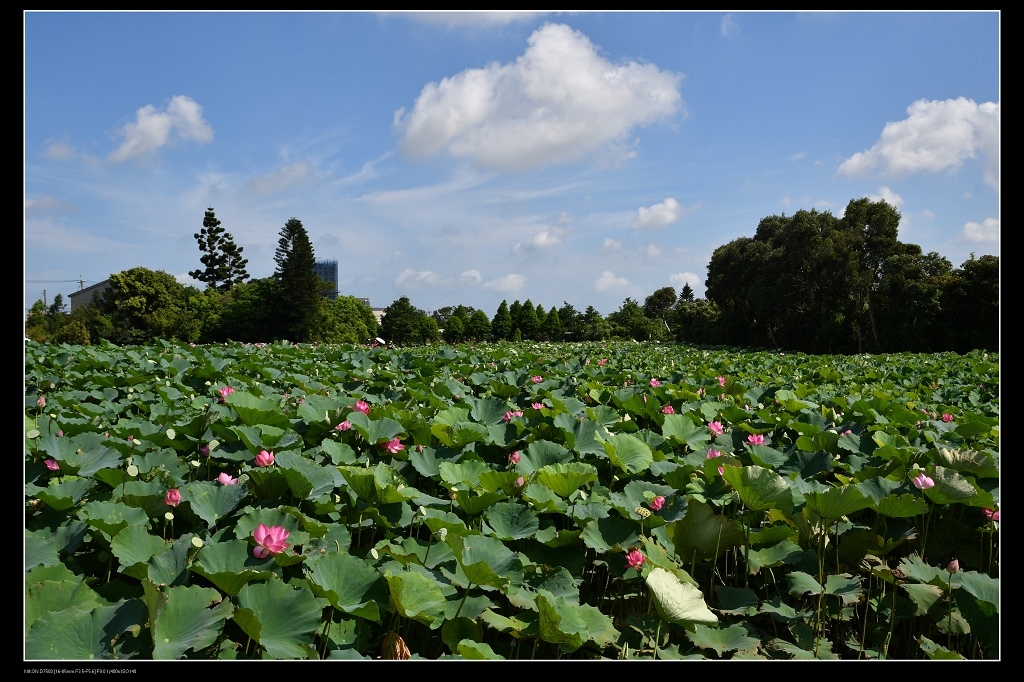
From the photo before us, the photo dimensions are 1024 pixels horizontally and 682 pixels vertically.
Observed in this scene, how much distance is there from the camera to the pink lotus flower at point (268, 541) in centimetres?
128

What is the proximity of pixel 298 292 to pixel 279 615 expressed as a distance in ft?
118

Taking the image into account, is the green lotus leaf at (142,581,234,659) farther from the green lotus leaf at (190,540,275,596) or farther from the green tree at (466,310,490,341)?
the green tree at (466,310,490,341)

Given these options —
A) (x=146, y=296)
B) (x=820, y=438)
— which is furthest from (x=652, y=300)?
(x=820, y=438)

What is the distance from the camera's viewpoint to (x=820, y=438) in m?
2.23

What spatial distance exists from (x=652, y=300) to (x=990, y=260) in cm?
4472

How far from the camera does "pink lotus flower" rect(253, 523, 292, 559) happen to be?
50.4 inches

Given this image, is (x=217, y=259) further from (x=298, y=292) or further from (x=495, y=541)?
(x=495, y=541)

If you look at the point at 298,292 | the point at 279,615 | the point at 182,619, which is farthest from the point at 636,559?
the point at 298,292

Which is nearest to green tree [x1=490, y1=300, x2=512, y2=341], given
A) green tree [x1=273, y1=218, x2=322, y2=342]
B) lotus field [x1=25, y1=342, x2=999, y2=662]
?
green tree [x1=273, y1=218, x2=322, y2=342]

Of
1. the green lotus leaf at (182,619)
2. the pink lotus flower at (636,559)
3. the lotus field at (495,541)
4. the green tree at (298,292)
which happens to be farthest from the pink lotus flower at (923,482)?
the green tree at (298,292)

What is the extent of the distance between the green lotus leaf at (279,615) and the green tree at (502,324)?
48.6 m

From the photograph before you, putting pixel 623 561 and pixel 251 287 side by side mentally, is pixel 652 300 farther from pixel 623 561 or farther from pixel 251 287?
pixel 623 561

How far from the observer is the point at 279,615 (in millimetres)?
1137

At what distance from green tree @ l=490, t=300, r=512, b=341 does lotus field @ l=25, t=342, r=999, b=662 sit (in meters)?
47.7
